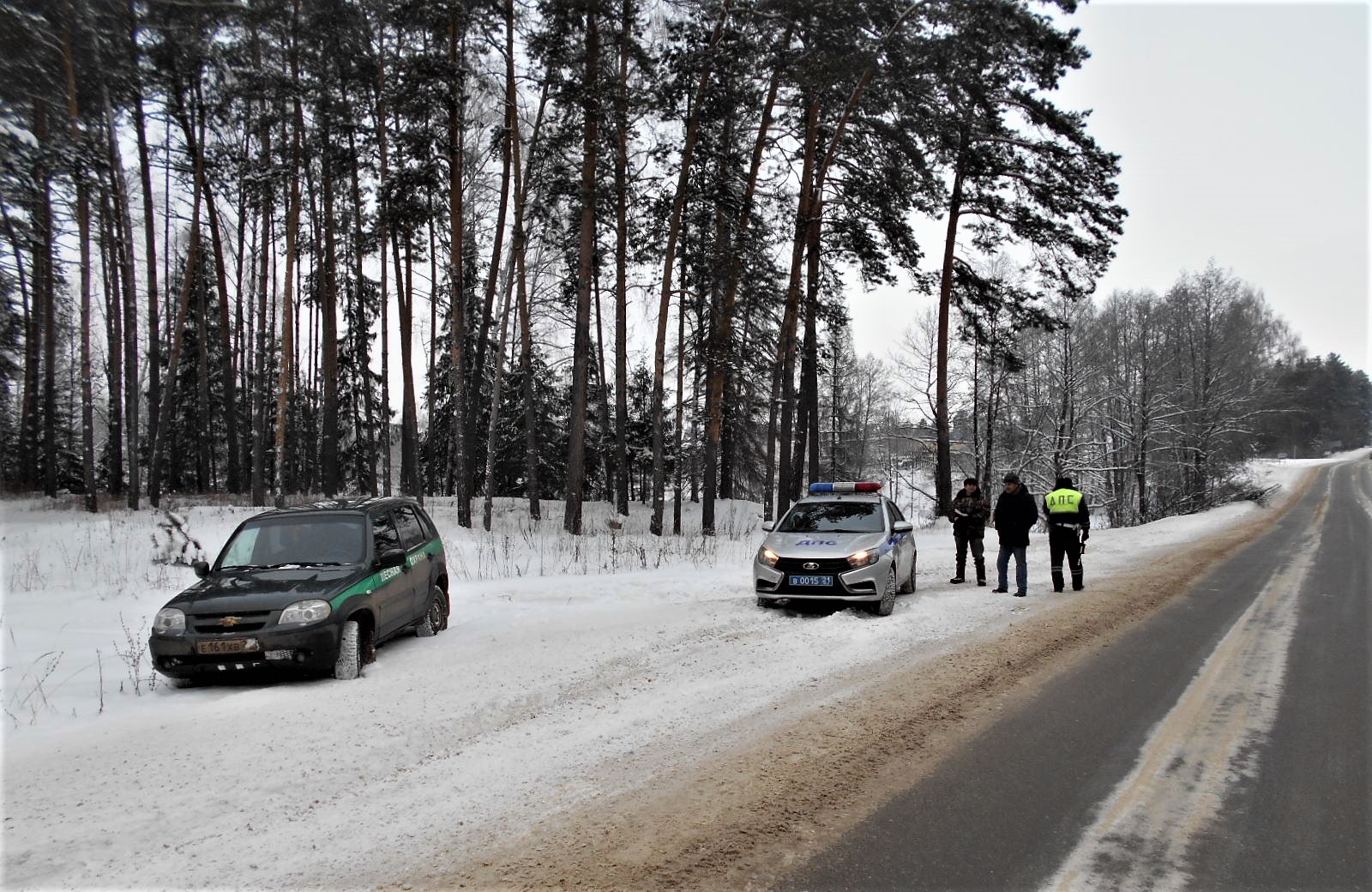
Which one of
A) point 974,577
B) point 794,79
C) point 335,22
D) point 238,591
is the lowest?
point 974,577

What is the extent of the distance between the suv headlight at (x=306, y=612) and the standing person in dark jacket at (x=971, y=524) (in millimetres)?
9606

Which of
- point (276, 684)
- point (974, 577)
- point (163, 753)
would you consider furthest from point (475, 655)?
point (974, 577)

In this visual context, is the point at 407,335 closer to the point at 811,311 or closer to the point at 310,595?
the point at 811,311

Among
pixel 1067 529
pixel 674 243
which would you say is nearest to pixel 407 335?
pixel 674 243

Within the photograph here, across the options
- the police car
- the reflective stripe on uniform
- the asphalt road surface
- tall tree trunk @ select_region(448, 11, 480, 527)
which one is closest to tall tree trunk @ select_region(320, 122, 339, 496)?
tall tree trunk @ select_region(448, 11, 480, 527)

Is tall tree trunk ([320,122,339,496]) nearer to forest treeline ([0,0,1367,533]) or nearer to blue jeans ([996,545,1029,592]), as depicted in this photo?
forest treeline ([0,0,1367,533])

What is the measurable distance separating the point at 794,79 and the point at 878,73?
6.64 ft

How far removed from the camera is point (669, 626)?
910cm

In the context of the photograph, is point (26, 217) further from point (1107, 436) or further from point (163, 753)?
point (1107, 436)

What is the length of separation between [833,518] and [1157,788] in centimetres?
663

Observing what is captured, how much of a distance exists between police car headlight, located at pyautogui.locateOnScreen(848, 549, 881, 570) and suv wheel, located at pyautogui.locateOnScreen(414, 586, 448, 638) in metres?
5.12

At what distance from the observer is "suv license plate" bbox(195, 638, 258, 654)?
6574mm

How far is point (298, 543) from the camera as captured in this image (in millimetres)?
8016

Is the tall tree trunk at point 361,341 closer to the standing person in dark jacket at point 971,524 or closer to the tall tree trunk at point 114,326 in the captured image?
the tall tree trunk at point 114,326
